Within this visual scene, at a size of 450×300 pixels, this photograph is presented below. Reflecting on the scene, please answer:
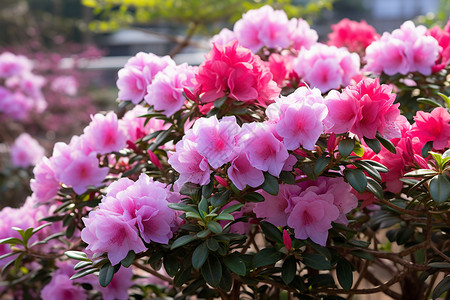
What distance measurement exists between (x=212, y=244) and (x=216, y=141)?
0.62 feet

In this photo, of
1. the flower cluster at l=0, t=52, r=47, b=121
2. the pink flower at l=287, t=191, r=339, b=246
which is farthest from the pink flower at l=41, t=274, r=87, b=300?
the flower cluster at l=0, t=52, r=47, b=121

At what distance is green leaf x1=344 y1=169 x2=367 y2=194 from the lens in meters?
0.95

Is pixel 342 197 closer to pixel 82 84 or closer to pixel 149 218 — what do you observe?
pixel 149 218

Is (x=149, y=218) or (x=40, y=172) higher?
(x=149, y=218)

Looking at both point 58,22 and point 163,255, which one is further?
point 58,22

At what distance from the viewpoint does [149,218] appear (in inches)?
37.7

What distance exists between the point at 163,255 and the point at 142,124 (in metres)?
0.50

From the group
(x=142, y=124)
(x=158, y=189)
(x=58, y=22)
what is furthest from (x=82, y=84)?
(x=158, y=189)

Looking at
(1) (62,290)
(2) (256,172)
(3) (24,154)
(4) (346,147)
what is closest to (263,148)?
(2) (256,172)

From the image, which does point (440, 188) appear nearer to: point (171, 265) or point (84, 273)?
point (171, 265)

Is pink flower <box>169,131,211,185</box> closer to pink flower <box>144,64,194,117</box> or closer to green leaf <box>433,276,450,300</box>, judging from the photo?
pink flower <box>144,64,194,117</box>

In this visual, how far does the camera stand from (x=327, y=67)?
1.36m

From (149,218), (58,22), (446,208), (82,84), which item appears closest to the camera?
(149,218)

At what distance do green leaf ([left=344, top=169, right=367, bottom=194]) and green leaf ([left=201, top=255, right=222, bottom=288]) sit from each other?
294 millimetres
